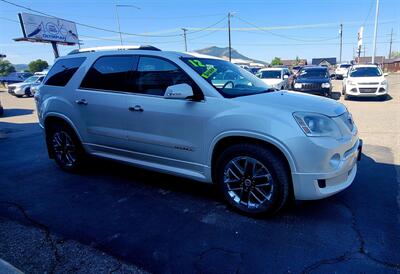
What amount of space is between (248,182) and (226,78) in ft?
4.62

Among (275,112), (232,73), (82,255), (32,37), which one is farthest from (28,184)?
(32,37)

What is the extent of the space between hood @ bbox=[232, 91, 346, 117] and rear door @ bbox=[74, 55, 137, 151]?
1603 millimetres

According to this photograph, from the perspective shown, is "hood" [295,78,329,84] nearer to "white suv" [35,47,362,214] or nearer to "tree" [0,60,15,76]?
"white suv" [35,47,362,214]

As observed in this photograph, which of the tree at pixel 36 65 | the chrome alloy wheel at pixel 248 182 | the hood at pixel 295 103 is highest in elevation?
the tree at pixel 36 65

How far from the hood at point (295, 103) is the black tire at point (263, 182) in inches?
18.8

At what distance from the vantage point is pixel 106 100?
396cm

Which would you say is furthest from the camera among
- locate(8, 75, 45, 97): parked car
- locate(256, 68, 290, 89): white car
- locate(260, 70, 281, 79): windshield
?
locate(8, 75, 45, 97): parked car

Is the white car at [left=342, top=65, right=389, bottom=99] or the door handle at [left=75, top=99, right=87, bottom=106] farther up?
the door handle at [left=75, top=99, right=87, bottom=106]

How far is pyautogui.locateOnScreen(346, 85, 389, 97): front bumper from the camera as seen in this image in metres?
12.2

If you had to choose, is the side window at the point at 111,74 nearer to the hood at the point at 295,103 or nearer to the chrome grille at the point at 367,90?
the hood at the point at 295,103

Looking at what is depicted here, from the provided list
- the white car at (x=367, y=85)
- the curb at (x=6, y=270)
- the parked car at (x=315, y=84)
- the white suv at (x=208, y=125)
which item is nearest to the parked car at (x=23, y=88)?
the parked car at (x=315, y=84)

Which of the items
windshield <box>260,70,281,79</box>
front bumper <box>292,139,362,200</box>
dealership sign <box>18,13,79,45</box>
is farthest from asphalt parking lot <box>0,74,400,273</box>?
dealership sign <box>18,13,79,45</box>

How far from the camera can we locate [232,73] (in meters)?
4.03

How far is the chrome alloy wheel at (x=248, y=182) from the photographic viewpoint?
3.05 metres
